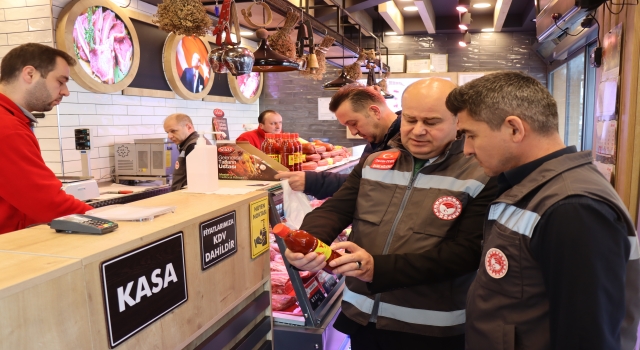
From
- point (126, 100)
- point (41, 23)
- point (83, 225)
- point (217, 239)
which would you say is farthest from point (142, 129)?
point (83, 225)

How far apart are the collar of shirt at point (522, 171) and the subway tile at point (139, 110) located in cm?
558

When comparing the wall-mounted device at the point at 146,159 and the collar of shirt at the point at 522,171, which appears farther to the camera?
the wall-mounted device at the point at 146,159

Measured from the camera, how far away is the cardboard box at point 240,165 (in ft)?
8.15

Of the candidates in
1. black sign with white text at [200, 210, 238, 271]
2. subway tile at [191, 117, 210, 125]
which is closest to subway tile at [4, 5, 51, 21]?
subway tile at [191, 117, 210, 125]

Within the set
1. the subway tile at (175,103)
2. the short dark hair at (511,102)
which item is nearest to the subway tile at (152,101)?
the subway tile at (175,103)

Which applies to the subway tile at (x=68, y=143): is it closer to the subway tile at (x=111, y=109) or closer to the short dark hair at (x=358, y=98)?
the subway tile at (x=111, y=109)

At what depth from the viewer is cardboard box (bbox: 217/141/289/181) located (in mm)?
2484

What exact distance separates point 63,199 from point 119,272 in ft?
3.93

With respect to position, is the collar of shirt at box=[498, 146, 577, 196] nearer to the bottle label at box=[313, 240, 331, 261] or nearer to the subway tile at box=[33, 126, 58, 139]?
the bottle label at box=[313, 240, 331, 261]

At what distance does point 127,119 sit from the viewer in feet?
19.7

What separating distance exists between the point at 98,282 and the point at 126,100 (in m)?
5.36

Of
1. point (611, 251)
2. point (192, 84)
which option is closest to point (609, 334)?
point (611, 251)

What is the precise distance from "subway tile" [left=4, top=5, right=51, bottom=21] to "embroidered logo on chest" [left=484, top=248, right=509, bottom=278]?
5176mm

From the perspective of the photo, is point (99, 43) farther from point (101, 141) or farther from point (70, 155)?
point (70, 155)
